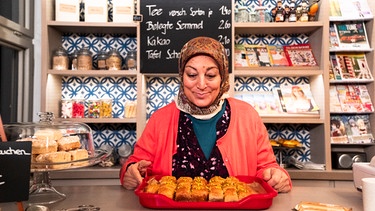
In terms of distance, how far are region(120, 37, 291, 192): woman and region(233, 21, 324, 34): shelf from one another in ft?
4.32

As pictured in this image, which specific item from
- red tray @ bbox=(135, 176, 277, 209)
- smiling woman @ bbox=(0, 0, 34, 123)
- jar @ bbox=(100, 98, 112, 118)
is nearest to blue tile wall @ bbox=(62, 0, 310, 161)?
jar @ bbox=(100, 98, 112, 118)

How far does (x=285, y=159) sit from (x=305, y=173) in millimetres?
336

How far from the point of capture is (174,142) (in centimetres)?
185

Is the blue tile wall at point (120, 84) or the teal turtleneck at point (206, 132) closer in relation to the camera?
the teal turtleneck at point (206, 132)

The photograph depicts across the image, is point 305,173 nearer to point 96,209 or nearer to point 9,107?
point 96,209

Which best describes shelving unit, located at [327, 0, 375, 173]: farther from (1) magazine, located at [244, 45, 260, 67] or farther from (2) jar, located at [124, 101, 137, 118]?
(2) jar, located at [124, 101, 137, 118]

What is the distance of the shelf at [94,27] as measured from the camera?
3025 mm

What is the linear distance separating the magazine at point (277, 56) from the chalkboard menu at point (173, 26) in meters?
0.45

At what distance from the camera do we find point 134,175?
4.95ft

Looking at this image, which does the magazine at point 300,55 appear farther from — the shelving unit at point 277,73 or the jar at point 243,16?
the jar at point 243,16

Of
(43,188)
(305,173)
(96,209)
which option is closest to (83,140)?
(43,188)

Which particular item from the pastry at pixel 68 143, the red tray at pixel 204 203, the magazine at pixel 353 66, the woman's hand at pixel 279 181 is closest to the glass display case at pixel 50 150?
the pastry at pixel 68 143

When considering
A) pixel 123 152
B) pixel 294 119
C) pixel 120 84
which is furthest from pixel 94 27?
pixel 294 119

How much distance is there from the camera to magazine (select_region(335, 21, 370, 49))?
3.09m
